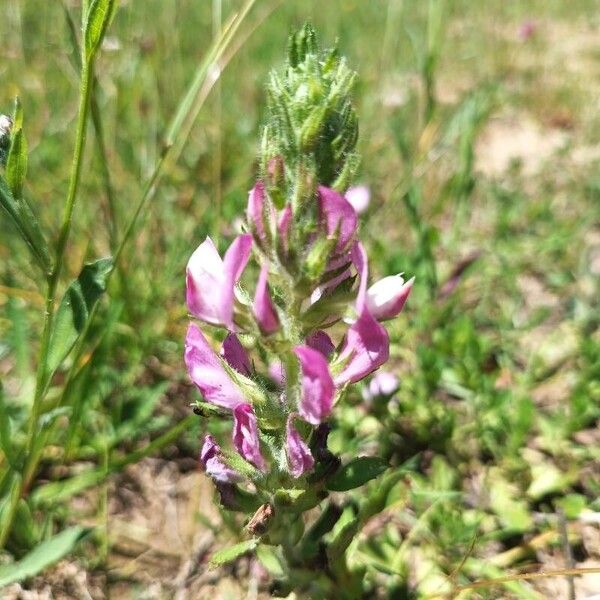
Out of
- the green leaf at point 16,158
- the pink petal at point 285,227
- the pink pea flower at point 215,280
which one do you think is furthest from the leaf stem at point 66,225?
the pink petal at point 285,227

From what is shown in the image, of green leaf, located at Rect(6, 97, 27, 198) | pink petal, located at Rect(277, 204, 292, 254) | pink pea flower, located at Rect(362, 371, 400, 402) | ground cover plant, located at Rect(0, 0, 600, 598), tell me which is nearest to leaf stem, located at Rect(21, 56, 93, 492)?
ground cover plant, located at Rect(0, 0, 600, 598)

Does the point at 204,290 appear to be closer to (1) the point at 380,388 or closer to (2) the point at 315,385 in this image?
(2) the point at 315,385

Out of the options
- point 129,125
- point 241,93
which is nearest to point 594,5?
point 241,93

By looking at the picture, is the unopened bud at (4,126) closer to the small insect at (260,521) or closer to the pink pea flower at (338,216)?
the pink pea flower at (338,216)

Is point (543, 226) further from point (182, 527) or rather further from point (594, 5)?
point (594, 5)

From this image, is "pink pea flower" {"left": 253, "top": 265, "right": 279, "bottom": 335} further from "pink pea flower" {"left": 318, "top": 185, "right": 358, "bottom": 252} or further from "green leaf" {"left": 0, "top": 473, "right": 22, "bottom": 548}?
"green leaf" {"left": 0, "top": 473, "right": 22, "bottom": 548}

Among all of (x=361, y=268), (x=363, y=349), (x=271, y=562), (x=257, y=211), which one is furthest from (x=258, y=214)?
(x=271, y=562)
